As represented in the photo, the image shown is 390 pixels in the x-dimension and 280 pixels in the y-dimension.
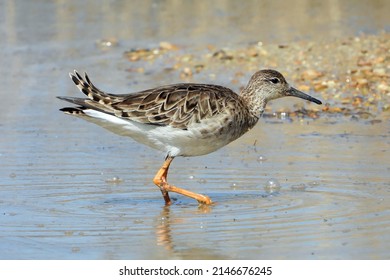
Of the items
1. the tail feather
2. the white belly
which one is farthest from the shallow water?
the tail feather

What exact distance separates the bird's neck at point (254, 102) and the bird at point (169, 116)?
1.09 feet

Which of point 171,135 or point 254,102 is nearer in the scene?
point 171,135

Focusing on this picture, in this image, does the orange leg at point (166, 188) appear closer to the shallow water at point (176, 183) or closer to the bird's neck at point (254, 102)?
the shallow water at point (176, 183)

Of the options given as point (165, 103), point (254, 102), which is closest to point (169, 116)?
point (165, 103)

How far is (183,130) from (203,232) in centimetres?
183

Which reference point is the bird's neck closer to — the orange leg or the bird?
the bird

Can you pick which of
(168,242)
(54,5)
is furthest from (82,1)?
(168,242)

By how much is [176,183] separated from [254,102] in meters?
1.15

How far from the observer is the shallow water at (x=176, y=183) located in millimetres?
8211

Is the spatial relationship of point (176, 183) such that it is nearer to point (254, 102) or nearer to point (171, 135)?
point (171, 135)

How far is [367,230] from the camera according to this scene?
848 cm

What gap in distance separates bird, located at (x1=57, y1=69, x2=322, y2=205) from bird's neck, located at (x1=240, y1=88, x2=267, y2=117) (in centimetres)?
33

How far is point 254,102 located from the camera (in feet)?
36.2

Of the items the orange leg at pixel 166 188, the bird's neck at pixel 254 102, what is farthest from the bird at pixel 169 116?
the bird's neck at pixel 254 102
